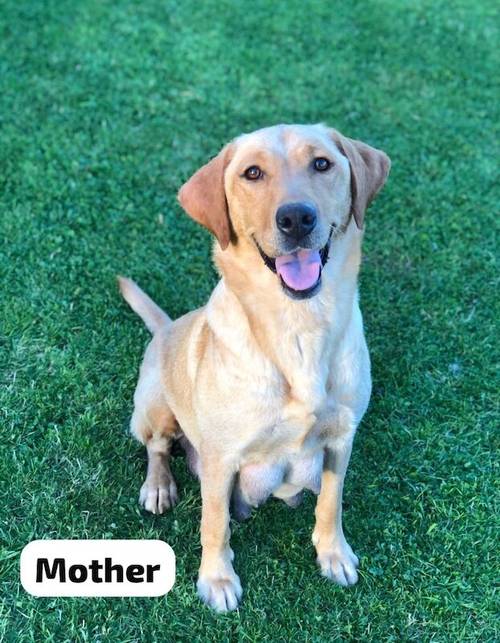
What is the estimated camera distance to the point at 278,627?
3.51 m

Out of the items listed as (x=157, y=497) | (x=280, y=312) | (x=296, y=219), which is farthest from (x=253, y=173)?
(x=157, y=497)

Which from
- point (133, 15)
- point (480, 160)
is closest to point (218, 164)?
point (480, 160)

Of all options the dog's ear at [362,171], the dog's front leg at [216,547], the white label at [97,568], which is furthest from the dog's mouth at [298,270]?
the white label at [97,568]

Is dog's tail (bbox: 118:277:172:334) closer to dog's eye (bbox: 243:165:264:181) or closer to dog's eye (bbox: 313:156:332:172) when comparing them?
dog's eye (bbox: 243:165:264:181)

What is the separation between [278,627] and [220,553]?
17.0 inches

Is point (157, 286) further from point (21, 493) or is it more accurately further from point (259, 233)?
point (259, 233)

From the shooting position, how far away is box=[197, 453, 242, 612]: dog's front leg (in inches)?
134

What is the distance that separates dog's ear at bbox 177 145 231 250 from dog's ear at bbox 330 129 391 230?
1.70ft

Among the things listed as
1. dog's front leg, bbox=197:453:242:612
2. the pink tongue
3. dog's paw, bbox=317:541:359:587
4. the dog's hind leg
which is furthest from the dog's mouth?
dog's paw, bbox=317:541:359:587

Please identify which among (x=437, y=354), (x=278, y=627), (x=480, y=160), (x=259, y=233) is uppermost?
(x=259, y=233)

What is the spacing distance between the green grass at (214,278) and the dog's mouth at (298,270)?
150 centimetres

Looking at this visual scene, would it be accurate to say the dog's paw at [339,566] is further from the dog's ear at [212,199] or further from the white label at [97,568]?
the dog's ear at [212,199]

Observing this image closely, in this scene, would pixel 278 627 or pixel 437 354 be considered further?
pixel 437 354

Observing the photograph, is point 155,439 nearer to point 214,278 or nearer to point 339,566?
point 339,566
